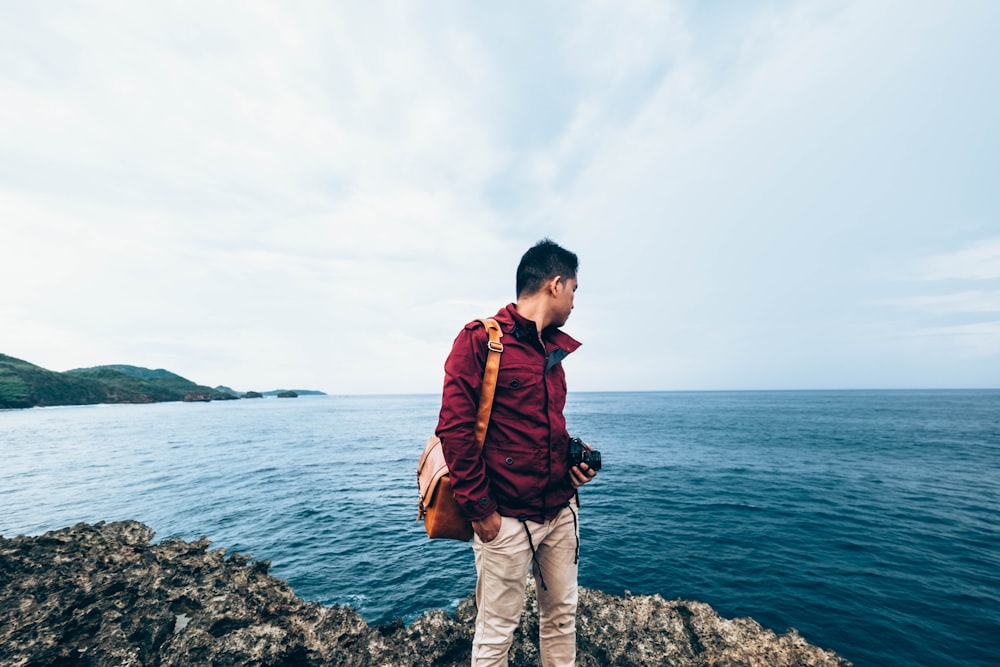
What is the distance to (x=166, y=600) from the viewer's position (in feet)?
17.3

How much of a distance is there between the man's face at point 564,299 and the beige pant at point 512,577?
1713mm

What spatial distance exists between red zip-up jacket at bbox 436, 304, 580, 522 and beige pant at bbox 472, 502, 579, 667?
0.57 ft

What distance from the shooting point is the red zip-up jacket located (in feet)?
8.87

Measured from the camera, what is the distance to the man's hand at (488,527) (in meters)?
2.78

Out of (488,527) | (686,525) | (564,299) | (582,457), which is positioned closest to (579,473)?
(582,457)

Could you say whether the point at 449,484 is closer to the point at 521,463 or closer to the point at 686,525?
the point at 521,463

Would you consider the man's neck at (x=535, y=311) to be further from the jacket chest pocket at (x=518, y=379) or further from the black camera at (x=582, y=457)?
the black camera at (x=582, y=457)

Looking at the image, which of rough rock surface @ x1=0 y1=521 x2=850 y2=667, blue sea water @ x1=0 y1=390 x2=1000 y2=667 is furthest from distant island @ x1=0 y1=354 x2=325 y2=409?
rough rock surface @ x1=0 y1=521 x2=850 y2=667

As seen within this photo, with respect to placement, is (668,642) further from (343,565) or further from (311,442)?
(311,442)

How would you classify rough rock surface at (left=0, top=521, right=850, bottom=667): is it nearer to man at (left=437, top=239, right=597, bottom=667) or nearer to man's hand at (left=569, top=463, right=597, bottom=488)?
man at (left=437, top=239, right=597, bottom=667)

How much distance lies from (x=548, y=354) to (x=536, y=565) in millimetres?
1888

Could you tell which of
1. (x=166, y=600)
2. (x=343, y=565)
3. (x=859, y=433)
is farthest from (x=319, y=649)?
(x=859, y=433)

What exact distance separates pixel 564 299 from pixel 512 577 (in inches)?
89.1

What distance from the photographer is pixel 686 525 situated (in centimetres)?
1675
